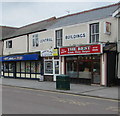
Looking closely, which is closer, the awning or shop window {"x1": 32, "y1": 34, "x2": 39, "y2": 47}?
the awning

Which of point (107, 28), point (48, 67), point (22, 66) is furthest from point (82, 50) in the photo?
point (22, 66)

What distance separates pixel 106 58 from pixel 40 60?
808 cm

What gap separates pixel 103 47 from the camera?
14.6 m

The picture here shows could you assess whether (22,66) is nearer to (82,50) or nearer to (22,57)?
(22,57)

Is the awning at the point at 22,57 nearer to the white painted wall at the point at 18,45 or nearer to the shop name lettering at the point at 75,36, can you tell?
the white painted wall at the point at 18,45

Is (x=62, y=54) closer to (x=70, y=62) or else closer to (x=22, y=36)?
(x=70, y=62)

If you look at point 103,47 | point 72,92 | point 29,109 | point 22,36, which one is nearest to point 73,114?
point 29,109

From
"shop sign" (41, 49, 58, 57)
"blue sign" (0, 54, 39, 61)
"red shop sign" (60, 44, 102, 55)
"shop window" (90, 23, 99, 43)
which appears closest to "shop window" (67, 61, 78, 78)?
"red shop sign" (60, 44, 102, 55)

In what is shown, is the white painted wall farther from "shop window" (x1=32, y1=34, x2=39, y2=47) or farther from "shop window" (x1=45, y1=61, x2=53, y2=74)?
"shop window" (x1=45, y1=61, x2=53, y2=74)

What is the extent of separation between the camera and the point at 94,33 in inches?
634

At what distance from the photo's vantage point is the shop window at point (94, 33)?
52.5ft

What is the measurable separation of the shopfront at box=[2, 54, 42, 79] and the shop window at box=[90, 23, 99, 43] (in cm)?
637

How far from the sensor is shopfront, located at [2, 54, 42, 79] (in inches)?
821

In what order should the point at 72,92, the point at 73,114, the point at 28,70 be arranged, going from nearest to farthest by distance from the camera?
1. the point at 73,114
2. the point at 72,92
3. the point at 28,70
